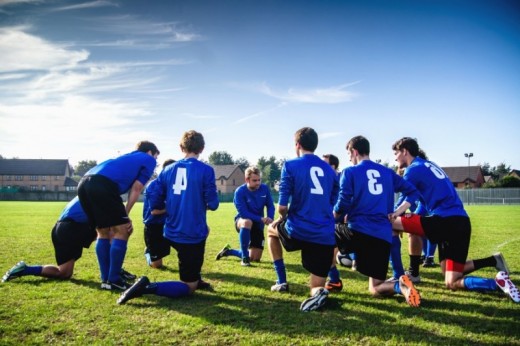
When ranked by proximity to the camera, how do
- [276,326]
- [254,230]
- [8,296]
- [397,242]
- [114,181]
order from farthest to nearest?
[254,230] → [397,242] → [114,181] → [8,296] → [276,326]

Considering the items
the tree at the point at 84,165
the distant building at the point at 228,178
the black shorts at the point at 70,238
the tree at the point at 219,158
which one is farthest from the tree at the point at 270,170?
the black shorts at the point at 70,238

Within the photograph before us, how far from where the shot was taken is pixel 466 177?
79875mm

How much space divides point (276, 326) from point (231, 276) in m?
2.77

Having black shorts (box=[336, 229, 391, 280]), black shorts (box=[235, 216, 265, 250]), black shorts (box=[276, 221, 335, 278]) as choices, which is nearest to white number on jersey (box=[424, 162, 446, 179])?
black shorts (box=[336, 229, 391, 280])

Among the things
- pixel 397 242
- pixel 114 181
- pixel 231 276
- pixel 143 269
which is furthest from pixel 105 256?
pixel 397 242

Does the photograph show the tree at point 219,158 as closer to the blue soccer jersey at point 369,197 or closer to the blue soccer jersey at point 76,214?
the blue soccer jersey at point 76,214

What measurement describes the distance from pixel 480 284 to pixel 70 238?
19.7ft

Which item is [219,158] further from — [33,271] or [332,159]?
[33,271]

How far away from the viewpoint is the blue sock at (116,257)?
507 cm

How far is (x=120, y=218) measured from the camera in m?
5.05

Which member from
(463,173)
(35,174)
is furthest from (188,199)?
(35,174)

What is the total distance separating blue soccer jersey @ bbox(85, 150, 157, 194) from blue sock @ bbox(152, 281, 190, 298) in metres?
1.48

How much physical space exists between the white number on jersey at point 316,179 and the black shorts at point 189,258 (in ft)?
5.60

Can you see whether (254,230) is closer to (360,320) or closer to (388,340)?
(360,320)
